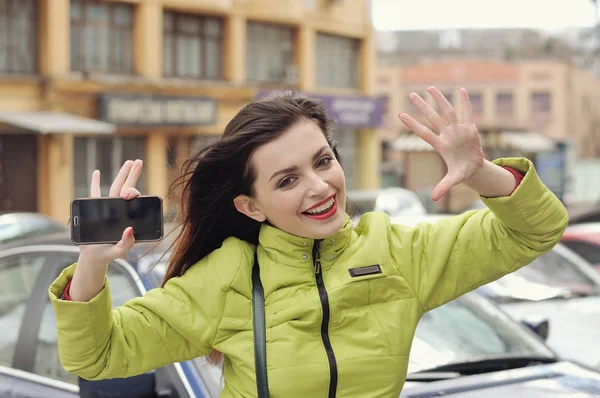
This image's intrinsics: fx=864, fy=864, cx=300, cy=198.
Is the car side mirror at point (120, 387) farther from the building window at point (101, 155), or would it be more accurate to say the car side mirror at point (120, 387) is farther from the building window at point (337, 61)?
the building window at point (337, 61)

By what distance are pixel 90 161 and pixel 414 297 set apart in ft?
58.7

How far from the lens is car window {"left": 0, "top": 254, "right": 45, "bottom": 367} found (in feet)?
11.6

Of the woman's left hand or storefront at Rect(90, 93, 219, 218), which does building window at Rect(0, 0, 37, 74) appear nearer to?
storefront at Rect(90, 93, 219, 218)

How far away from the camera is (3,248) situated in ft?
12.6

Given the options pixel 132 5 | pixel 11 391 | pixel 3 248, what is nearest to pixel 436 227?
pixel 11 391

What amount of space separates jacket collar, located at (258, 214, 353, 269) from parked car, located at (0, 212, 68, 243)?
6.91ft

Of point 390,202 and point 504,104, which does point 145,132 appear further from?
point 504,104

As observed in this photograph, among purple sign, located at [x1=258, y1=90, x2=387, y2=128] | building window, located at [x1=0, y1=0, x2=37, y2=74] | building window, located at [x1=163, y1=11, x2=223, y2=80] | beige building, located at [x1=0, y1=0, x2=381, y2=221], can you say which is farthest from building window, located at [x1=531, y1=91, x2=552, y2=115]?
building window, located at [x1=0, y1=0, x2=37, y2=74]

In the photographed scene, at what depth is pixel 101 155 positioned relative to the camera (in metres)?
19.6

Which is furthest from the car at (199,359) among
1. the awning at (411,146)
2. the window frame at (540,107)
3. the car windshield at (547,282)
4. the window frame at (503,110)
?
the window frame at (540,107)

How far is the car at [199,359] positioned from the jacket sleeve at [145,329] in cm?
48

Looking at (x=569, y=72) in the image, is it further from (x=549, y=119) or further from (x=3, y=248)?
(x=3, y=248)

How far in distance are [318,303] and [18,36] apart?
689 inches

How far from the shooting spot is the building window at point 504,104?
46.1 meters
